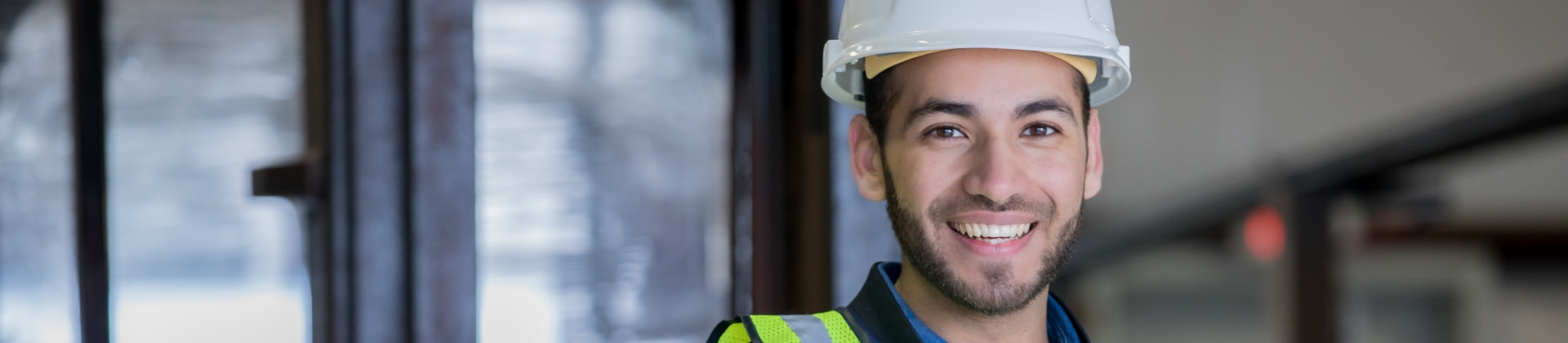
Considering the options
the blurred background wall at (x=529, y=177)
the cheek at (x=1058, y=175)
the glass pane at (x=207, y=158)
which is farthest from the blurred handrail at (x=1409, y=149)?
the glass pane at (x=207, y=158)

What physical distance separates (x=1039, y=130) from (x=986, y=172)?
0.09 meters

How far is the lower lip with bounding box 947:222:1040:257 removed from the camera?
117cm

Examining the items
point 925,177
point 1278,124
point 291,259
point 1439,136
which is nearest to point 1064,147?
point 925,177

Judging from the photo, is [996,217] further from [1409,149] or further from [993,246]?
[1409,149]

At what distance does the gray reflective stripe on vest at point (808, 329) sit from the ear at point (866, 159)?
16 cm

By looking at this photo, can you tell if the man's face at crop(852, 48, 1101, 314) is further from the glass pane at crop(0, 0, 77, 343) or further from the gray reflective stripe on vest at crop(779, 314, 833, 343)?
the glass pane at crop(0, 0, 77, 343)

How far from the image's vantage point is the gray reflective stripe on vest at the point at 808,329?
1.15m

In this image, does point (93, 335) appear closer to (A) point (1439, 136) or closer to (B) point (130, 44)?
(B) point (130, 44)

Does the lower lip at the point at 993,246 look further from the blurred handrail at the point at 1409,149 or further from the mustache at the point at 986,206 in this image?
the blurred handrail at the point at 1409,149

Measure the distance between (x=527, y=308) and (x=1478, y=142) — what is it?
139cm

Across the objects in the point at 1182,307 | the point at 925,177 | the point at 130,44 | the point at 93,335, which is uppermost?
the point at 130,44

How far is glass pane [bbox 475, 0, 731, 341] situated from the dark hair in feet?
3.01

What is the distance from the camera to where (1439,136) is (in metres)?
1.47

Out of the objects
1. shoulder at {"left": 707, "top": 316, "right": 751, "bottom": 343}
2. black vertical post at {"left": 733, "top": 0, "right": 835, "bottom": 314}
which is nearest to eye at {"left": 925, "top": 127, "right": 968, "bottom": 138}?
shoulder at {"left": 707, "top": 316, "right": 751, "bottom": 343}
